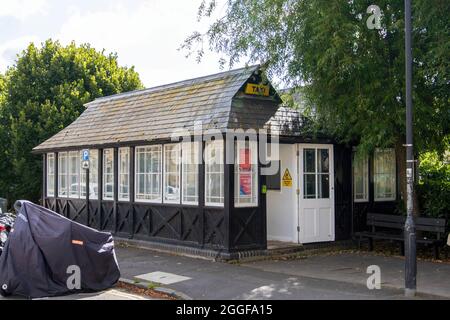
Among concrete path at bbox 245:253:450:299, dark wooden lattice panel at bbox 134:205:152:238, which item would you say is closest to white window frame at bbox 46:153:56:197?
dark wooden lattice panel at bbox 134:205:152:238

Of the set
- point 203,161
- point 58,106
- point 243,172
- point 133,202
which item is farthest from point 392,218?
point 58,106

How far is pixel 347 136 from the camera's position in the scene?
13.4 m

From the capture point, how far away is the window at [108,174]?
54.1 ft

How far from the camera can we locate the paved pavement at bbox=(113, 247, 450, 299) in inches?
360

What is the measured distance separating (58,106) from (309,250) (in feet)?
55.3

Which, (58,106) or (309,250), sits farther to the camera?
(58,106)

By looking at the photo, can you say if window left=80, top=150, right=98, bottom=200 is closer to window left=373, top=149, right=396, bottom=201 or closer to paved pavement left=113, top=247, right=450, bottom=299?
paved pavement left=113, top=247, right=450, bottom=299

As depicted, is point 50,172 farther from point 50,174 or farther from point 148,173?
point 148,173

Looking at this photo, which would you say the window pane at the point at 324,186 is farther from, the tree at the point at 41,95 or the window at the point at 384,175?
the tree at the point at 41,95

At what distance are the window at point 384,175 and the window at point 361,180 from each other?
1.21ft

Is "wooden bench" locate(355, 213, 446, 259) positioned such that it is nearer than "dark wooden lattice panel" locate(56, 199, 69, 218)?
Yes

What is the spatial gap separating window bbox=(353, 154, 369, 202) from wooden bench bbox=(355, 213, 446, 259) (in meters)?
0.94

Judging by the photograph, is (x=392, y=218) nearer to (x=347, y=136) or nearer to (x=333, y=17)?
(x=347, y=136)

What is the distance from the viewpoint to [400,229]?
45.3 ft
